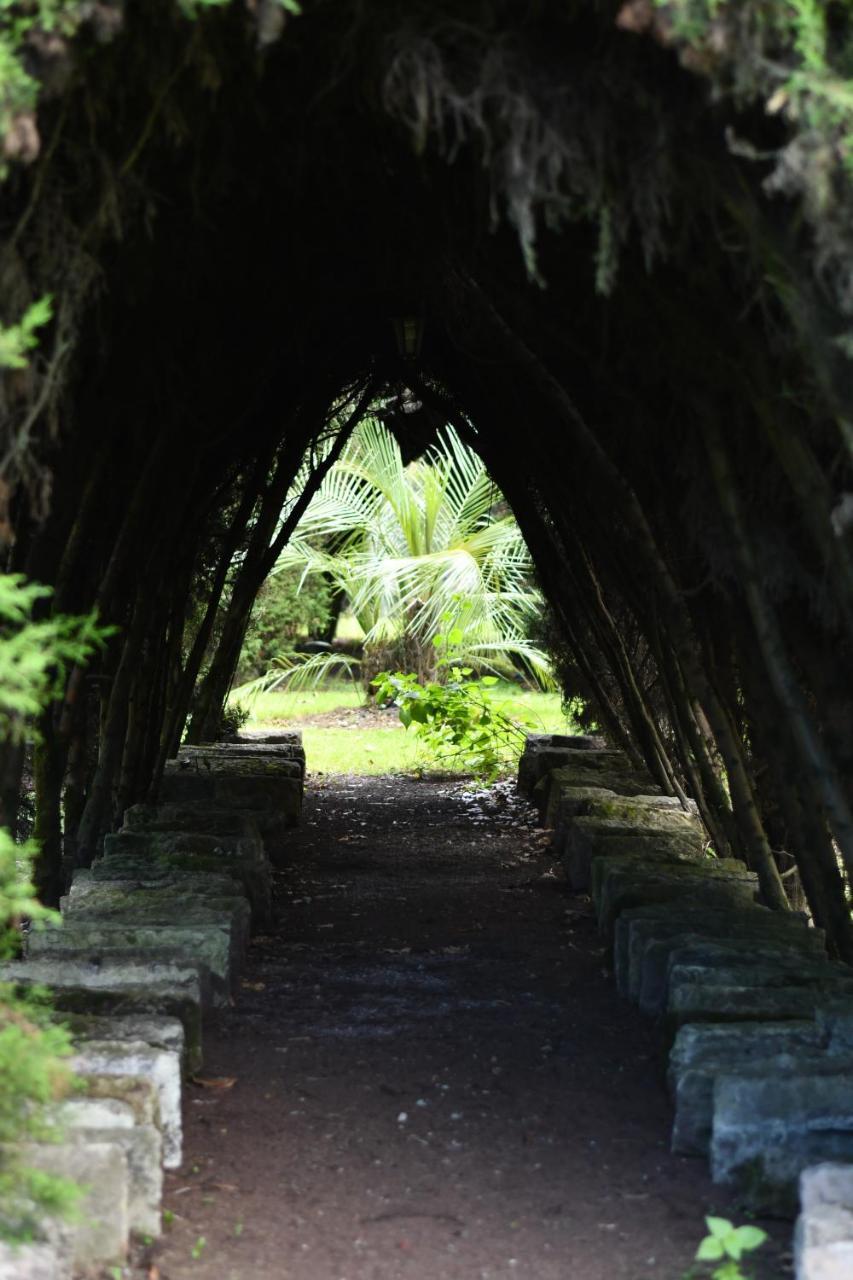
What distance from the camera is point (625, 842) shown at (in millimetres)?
6348

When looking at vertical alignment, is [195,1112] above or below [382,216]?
below

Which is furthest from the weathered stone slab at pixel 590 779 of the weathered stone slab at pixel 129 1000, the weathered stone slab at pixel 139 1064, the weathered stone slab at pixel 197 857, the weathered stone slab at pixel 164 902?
the weathered stone slab at pixel 139 1064

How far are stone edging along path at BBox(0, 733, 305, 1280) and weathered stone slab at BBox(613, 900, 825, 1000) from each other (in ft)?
4.30

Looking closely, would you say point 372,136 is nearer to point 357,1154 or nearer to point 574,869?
point 357,1154

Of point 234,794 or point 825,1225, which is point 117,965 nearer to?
point 825,1225

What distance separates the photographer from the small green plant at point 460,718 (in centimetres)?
1188

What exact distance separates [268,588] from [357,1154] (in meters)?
15.3

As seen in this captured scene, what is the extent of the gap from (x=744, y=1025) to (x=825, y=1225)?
1000 millimetres

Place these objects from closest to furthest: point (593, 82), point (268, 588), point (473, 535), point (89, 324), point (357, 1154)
Result: point (593, 82)
point (357, 1154)
point (89, 324)
point (473, 535)
point (268, 588)

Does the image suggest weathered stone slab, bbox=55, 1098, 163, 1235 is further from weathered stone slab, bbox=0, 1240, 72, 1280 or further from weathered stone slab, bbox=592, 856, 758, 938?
weathered stone slab, bbox=592, 856, 758, 938

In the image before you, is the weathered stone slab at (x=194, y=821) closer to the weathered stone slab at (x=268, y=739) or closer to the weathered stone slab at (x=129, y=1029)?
the weathered stone slab at (x=129, y=1029)

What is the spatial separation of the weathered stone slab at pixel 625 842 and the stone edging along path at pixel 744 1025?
0.03 metres

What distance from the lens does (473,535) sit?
50.3 ft

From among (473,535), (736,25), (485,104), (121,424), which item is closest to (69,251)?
(485,104)
